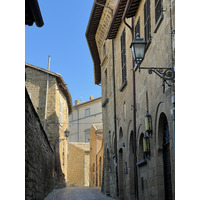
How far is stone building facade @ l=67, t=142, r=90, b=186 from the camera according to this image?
3762cm

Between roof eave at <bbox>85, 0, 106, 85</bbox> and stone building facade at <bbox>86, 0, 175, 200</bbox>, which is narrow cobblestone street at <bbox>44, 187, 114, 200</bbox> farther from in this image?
roof eave at <bbox>85, 0, 106, 85</bbox>

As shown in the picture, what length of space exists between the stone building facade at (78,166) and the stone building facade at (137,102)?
53.7ft

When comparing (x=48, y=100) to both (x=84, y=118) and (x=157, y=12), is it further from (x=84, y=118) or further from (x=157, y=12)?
(x=84, y=118)

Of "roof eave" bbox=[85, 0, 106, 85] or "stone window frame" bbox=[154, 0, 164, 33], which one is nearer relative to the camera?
"stone window frame" bbox=[154, 0, 164, 33]

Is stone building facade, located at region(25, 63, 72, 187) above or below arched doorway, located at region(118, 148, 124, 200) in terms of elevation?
above

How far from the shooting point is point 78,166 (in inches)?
1492

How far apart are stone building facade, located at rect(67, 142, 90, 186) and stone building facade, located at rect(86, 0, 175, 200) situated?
53.7ft

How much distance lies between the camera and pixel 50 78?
25.7 meters

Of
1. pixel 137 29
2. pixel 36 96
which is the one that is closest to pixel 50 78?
pixel 36 96

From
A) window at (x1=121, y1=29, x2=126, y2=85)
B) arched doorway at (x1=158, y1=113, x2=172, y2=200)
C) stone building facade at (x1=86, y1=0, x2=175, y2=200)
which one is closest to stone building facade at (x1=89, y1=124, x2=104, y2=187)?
stone building facade at (x1=86, y1=0, x2=175, y2=200)

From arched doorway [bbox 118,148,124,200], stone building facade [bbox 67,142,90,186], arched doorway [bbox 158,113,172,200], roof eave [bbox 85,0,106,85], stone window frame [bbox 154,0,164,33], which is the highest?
roof eave [bbox 85,0,106,85]

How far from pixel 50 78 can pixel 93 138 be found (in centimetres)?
848

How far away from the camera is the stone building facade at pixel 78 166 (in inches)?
1481
